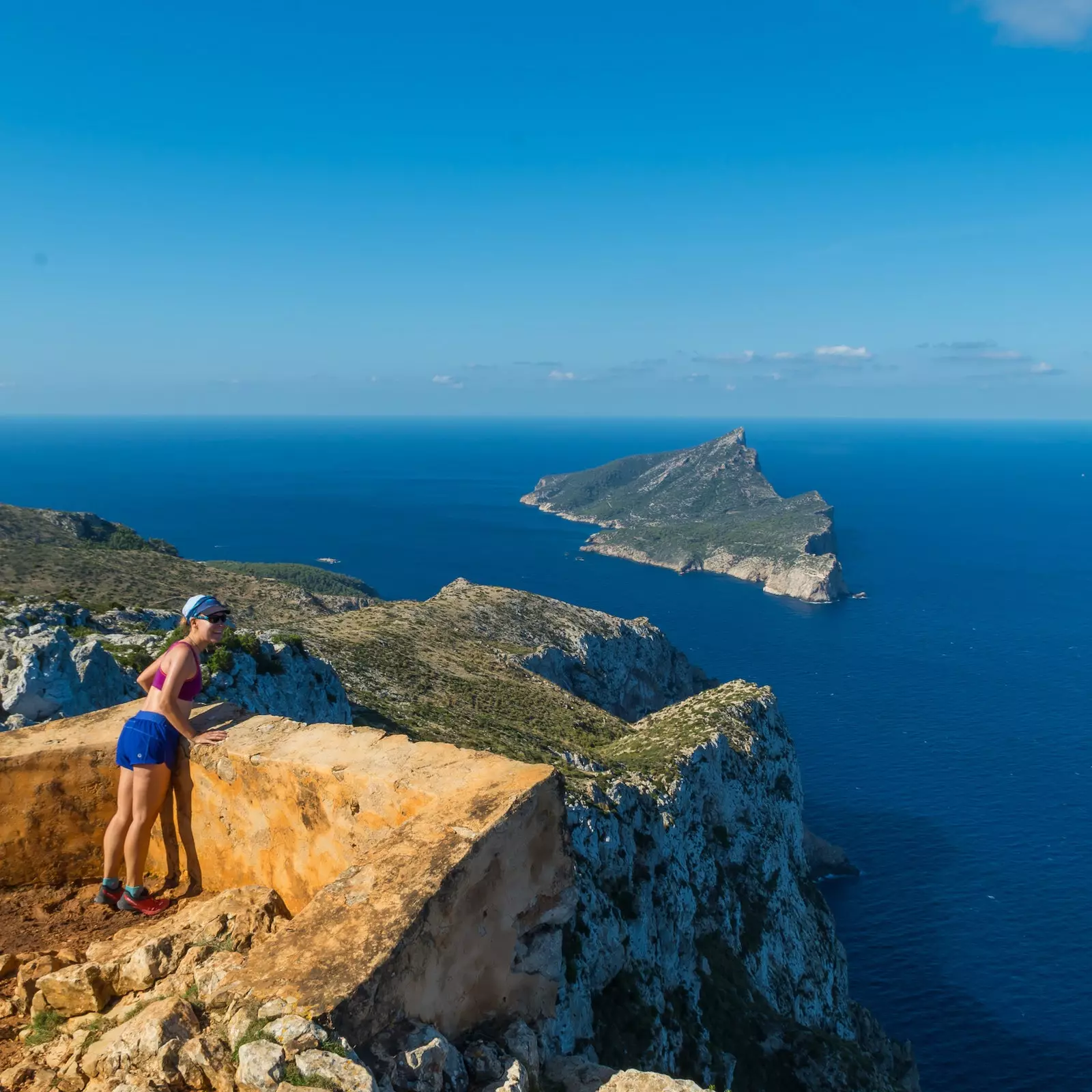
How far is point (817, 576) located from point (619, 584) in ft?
129

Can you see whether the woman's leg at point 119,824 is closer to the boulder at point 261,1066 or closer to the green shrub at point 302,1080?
the boulder at point 261,1066

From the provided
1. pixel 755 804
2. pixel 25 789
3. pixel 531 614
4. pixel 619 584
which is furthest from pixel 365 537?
pixel 25 789

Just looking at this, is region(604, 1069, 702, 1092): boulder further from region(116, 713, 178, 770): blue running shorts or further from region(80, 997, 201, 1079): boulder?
region(116, 713, 178, 770): blue running shorts

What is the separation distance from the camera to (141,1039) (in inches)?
207

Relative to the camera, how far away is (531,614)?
68875mm

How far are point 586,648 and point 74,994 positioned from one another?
Result: 201 ft

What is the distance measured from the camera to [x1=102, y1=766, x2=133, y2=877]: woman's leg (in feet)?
25.4

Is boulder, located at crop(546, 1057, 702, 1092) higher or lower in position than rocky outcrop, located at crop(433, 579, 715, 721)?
higher

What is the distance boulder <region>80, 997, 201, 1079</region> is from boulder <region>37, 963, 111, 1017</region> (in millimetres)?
757

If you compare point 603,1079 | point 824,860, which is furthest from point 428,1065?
point 824,860

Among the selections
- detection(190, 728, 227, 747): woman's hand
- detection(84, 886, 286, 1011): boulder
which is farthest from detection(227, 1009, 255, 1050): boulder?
detection(190, 728, 227, 747): woman's hand

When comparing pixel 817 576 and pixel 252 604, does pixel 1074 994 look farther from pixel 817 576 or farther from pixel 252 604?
pixel 817 576

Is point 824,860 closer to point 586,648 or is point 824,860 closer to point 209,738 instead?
point 586,648

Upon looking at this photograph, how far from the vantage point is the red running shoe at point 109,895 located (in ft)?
25.6
